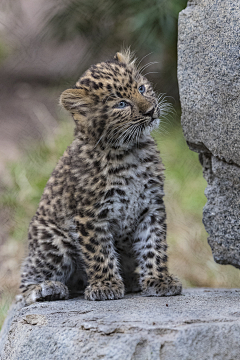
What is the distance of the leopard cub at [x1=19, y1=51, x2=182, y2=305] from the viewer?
3562 mm

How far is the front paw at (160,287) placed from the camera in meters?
3.54

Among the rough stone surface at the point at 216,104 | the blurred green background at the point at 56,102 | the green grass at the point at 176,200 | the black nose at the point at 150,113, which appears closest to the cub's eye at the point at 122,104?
the black nose at the point at 150,113

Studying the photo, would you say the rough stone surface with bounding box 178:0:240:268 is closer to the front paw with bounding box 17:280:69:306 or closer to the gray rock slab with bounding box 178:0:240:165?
the gray rock slab with bounding box 178:0:240:165

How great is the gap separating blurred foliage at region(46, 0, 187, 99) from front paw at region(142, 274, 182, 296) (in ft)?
9.24

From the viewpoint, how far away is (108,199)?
3.58 m

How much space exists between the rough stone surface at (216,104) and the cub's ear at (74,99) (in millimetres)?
734

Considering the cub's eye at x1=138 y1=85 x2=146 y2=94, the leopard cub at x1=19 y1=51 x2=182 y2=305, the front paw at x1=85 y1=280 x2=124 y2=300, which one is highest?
the cub's eye at x1=138 y1=85 x2=146 y2=94

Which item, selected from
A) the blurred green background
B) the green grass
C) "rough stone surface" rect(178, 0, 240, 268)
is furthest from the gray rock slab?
the green grass

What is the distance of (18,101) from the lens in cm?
725

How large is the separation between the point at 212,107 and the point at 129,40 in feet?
8.90

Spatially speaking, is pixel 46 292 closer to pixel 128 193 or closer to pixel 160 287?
pixel 160 287

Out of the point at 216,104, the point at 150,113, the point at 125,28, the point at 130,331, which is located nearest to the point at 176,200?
the point at 125,28

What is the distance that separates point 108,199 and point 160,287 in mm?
750

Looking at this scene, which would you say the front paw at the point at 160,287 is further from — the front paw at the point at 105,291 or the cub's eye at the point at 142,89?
the cub's eye at the point at 142,89
